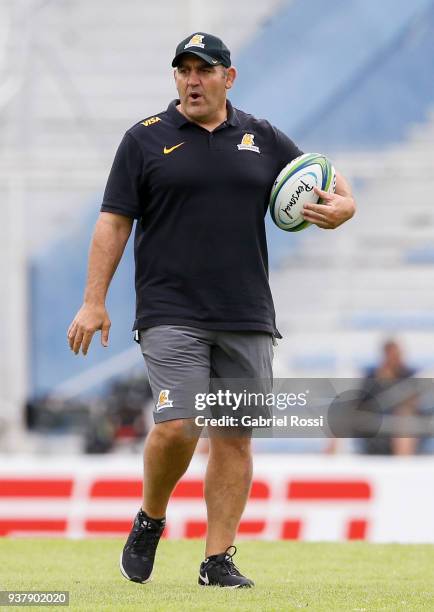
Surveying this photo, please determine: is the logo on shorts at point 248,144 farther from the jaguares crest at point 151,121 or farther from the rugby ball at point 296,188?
the jaguares crest at point 151,121

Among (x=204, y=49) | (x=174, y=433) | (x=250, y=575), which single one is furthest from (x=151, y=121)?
(x=250, y=575)

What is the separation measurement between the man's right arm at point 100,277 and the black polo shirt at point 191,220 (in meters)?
0.06

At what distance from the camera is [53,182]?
36.3 feet

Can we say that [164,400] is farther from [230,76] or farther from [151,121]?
[230,76]

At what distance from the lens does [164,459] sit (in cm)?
530

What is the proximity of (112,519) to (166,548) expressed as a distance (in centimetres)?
106

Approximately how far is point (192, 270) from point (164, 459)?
689 mm

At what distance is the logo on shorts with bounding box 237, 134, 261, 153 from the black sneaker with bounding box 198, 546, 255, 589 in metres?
1.47

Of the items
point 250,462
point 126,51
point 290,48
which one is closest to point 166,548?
point 250,462

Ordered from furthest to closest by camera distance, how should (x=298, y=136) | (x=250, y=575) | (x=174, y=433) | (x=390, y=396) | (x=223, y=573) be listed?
(x=298, y=136), (x=390, y=396), (x=250, y=575), (x=223, y=573), (x=174, y=433)

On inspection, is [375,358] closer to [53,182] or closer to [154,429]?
[53,182]

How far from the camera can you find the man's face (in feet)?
17.6

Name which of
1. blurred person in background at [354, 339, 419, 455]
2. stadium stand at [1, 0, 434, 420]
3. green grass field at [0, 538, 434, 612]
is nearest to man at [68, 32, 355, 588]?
green grass field at [0, 538, 434, 612]

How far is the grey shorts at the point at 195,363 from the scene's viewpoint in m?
5.25
